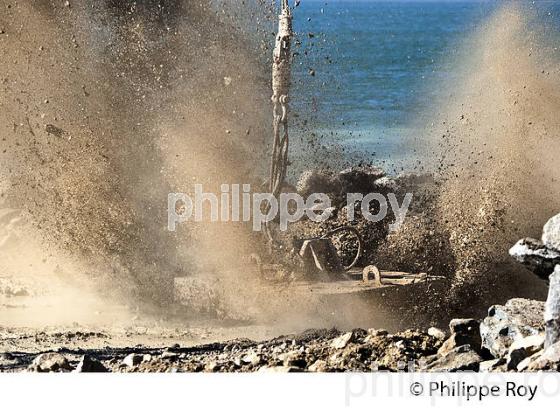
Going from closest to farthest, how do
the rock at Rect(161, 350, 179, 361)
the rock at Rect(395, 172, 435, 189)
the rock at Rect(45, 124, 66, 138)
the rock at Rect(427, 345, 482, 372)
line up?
the rock at Rect(427, 345, 482, 372) → the rock at Rect(161, 350, 179, 361) → the rock at Rect(45, 124, 66, 138) → the rock at Rect(395, 172, 435, 189)

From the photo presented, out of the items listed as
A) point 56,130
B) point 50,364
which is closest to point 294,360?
point 50,364

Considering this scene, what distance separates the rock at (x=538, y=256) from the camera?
679cm

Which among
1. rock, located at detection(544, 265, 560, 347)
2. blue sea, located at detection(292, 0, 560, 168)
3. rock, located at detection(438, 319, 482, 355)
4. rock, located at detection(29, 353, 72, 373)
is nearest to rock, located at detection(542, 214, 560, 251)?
rock, located at detection(544, 265, 560, 347)

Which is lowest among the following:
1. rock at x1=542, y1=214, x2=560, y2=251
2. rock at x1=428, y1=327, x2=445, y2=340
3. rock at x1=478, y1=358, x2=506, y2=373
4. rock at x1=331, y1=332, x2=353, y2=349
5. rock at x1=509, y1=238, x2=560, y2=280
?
rock at x1=478, y1=358, x2=506, y2=373

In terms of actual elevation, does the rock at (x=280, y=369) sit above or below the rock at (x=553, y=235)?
below

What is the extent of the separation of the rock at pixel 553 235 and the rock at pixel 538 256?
4 centimetres

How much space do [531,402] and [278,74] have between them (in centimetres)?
326

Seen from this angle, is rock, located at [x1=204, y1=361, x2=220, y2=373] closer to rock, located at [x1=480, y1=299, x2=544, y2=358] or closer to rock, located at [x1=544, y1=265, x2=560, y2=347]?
rock, located at [x1=480, y1=299, x2=544, y2=358]

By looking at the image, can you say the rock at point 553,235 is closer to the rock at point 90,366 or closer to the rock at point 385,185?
the rock at point 90,366

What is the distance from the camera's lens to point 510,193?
1074 cm

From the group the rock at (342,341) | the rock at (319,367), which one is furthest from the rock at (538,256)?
the rock at (319,367)

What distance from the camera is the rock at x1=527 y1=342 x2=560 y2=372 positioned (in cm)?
642

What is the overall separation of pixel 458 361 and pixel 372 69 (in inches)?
1015

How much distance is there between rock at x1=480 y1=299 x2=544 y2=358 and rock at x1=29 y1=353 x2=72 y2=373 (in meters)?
2.53
